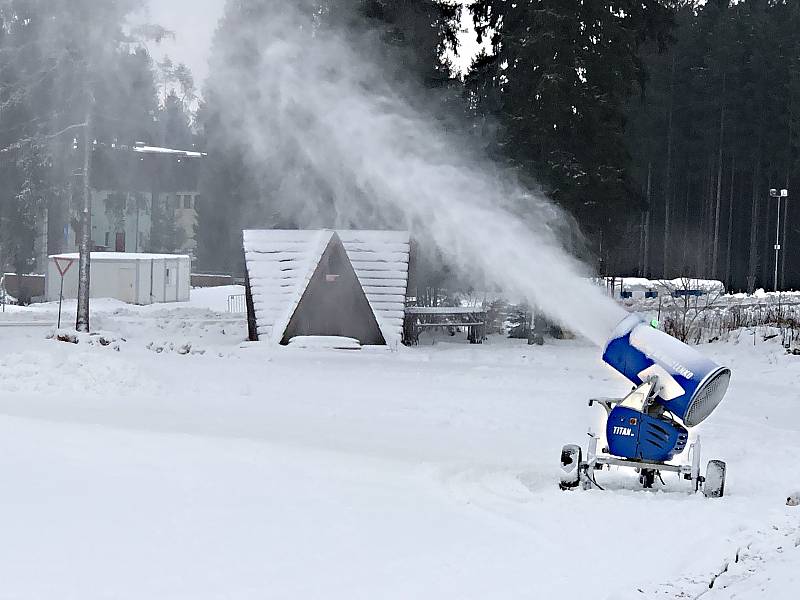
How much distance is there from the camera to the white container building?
4706 cm

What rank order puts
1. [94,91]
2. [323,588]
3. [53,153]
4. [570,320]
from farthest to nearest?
1. [53,153]
2. [94,91]
3. [570,320]
4. [323,588]

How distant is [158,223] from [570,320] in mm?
68875

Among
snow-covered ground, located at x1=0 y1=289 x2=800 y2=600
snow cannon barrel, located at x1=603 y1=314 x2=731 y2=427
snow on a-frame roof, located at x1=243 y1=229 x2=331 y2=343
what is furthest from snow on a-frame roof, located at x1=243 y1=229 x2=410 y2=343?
snow cannon barrel, located at x1=603 y1=314 x2=731 y2=427

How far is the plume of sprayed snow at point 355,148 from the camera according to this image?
24.9 metres

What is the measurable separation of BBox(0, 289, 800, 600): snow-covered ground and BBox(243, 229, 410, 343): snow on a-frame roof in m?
8.31

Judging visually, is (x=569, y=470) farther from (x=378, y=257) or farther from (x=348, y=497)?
(x=378, y=257)

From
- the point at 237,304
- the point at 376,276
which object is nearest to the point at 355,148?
the point at 376,276

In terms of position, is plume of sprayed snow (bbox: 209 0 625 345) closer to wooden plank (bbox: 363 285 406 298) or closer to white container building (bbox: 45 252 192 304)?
wooden plank (bbox: 363 285 406 298)

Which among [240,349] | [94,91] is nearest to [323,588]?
[240,349]

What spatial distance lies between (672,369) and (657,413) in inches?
18.9

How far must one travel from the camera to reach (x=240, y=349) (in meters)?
25.0

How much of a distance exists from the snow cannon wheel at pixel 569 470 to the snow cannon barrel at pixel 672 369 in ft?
3.05

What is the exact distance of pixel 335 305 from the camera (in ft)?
92.1

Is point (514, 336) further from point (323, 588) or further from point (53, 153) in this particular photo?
point (323, 588)
